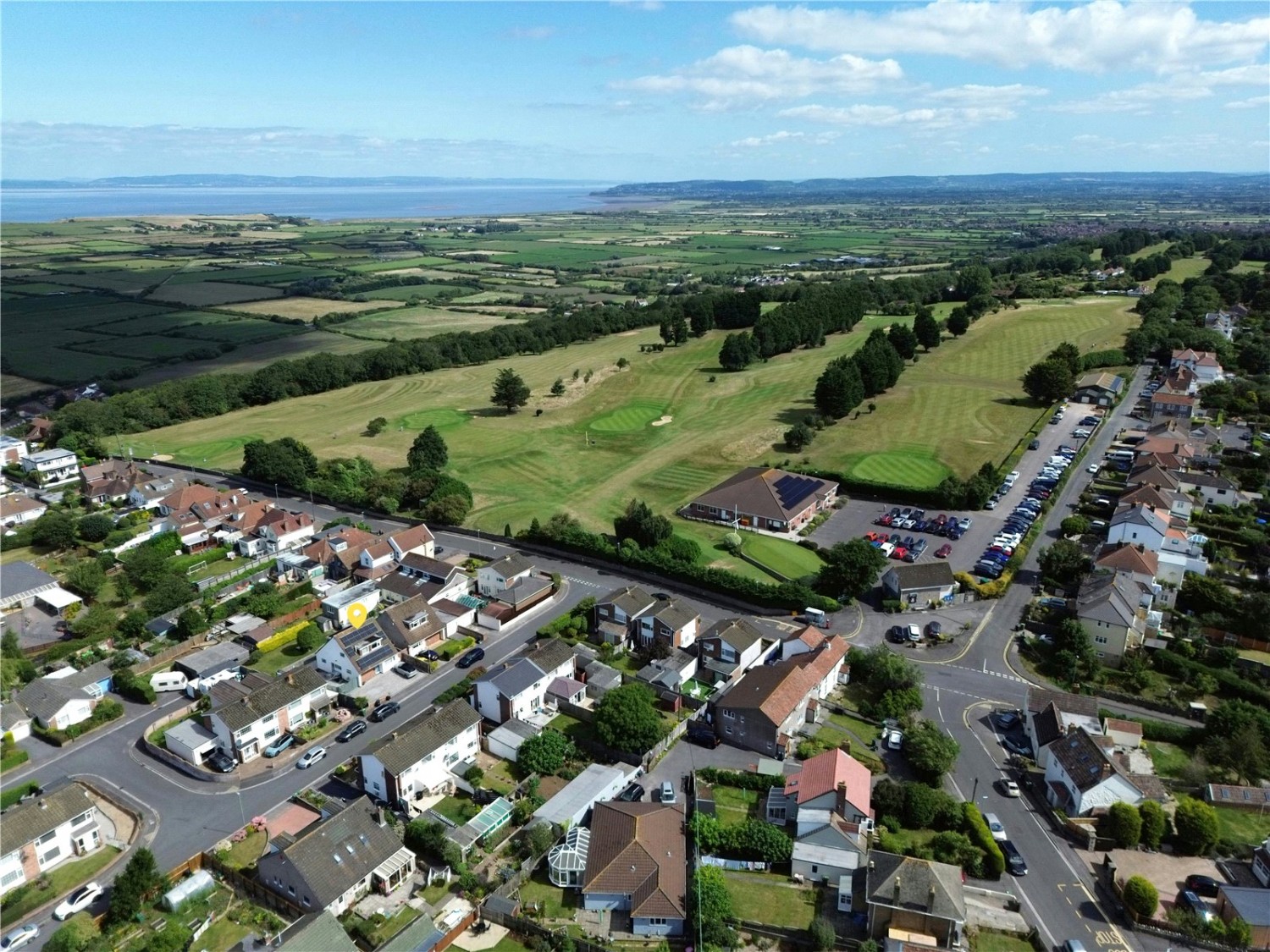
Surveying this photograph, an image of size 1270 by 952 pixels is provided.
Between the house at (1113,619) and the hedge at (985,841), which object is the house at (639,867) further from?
the house at (1113,619)

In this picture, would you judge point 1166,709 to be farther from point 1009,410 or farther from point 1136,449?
point 1009,410

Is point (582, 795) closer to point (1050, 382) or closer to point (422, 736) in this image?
point (422, 736)

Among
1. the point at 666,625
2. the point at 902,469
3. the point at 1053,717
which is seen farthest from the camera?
the point at 902,469

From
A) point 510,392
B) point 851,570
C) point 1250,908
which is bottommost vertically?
point 1250,908

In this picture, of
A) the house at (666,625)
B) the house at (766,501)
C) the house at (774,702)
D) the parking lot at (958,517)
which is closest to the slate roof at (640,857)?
the house at (774,702)

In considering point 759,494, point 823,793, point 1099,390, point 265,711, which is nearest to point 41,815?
point 265,711

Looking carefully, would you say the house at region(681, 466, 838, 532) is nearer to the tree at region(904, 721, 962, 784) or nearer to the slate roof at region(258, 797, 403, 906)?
the tree at region(904, 721, 962, 784)
